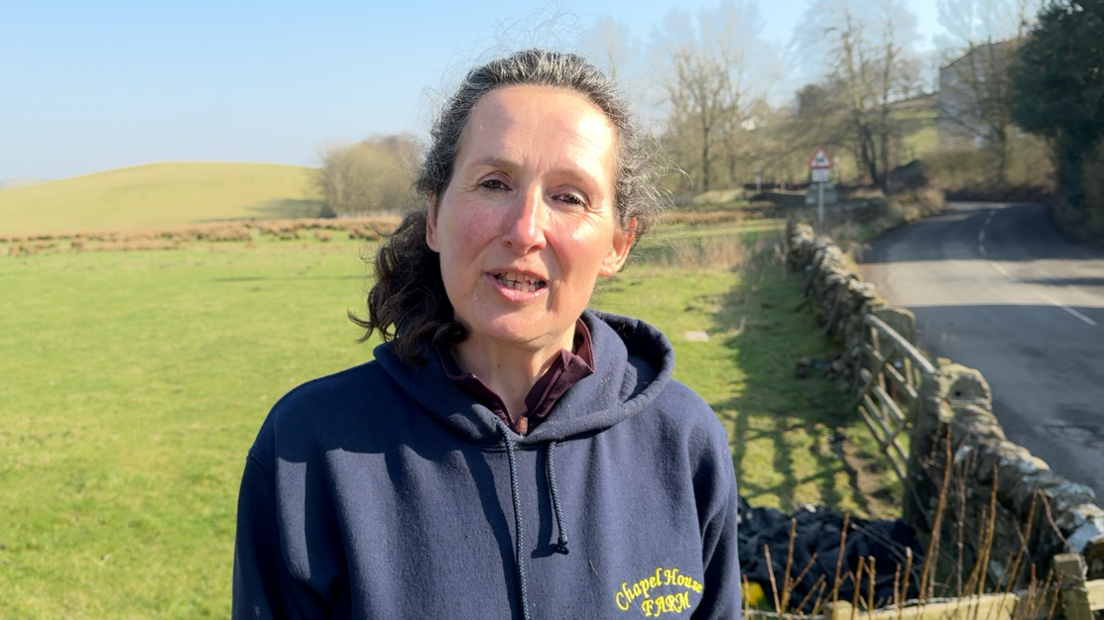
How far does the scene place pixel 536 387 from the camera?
168cm

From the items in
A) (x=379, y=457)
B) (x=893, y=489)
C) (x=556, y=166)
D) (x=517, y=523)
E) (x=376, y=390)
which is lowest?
(x=893, y=489)

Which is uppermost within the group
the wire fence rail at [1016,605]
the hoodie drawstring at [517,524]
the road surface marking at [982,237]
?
the hoodie drawstring at [517,524]

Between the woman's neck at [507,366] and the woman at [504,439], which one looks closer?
the woman at [504,439]

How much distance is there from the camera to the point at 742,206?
3619 centimetres

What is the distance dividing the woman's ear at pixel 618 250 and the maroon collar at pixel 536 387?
0.75ft

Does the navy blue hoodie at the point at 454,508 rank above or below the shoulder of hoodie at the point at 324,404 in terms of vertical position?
below

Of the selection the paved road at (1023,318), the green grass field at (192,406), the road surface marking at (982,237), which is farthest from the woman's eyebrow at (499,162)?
the road surface marking at (982,237)

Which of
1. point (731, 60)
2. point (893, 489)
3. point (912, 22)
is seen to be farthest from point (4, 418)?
point (912, 22)

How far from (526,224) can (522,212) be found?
0.03 meters

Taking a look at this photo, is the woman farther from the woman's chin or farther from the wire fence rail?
the wire fence rail

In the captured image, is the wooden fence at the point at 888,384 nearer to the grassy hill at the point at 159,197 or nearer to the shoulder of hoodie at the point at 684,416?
the shoulder of hoodie at the point at 684,416

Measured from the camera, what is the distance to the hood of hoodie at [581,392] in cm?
152

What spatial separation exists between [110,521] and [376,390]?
596 centimetres

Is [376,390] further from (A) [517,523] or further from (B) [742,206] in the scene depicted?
(B) [742,206]
